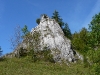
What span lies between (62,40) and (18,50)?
15.2 m

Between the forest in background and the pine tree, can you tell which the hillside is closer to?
the forest in background

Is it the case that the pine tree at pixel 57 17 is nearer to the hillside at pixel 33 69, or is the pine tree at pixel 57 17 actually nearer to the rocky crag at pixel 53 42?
the rocky crag at pixel 53 42

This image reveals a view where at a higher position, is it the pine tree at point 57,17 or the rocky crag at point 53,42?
the pine tree at point 57,17

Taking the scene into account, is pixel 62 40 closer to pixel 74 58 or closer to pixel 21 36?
pixel 74 58

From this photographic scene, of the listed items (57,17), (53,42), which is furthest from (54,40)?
(57,17)

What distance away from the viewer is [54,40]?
83.6m

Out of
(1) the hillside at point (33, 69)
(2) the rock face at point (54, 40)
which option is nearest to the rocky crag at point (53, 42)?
(2) the rock face at point (54, 40)

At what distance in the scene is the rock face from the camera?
257 feet

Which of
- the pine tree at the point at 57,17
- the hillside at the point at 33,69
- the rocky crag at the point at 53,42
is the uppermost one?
the pine tree at the point at 57,17

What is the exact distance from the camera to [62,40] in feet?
275

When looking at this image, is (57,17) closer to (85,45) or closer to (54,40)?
(54,40)

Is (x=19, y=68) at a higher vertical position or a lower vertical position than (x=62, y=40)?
lower

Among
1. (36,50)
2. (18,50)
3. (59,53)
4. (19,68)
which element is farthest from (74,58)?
(19,68)

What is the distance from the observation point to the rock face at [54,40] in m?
78.4
